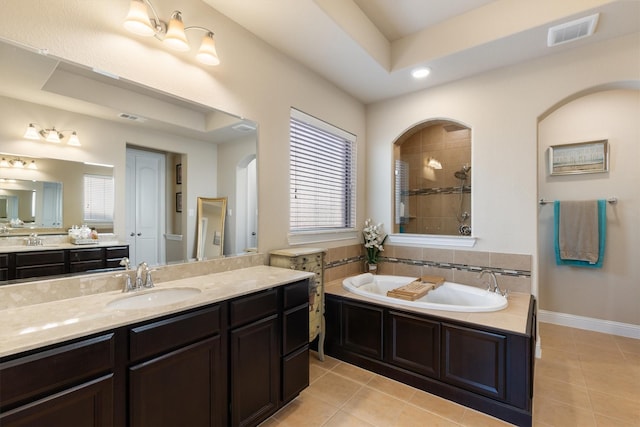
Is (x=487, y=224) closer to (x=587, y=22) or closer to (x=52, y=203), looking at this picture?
(x=587, y=22)

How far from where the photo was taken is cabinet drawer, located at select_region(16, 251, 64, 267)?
138 centimetres

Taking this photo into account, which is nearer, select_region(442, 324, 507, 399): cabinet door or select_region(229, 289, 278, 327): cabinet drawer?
select_region(229, 289, 278, 327): cabinet drawer

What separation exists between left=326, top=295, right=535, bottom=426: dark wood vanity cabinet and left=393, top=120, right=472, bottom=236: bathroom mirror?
1291 mm

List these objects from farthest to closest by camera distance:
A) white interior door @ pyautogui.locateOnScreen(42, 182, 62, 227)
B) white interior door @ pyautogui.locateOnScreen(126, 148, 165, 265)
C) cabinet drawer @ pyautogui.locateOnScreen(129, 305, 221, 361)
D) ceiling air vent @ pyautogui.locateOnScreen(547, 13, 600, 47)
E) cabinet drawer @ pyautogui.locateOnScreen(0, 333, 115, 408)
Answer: ceiling air vent @ pyautogui.locateOnScreen(547, 13, 600, 47)
white interior door @ pyautogui.locateOnScreen(126, 148, 165, 265)
white interior door @ pyautogui.locateOnScreen(42, 182, 62, 227)
cabinet drawer @ pyautogui.locateOnScreen(129, 305, 221, 361)
cabinet drawer @ pyautogui.locateOnScreen(0, 333, 115, 408)

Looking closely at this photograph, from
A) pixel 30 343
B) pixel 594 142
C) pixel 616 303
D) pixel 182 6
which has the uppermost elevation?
pixel 182 6

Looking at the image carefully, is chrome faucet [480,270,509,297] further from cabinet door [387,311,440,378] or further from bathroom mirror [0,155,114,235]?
bathroom mirror [0,155,114,235]

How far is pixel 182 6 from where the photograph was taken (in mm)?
1888

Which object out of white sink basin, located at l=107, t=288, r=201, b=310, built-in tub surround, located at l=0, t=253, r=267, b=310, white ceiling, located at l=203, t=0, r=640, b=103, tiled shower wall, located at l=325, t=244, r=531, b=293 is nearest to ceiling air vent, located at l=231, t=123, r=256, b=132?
white ceiling, located at l=203, t=0, r=640, b=103

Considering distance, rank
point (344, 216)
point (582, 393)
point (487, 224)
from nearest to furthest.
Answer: point (582, 393), point (487, 224), point (344, 216)

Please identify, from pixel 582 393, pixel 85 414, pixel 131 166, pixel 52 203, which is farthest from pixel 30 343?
pixel 582 393

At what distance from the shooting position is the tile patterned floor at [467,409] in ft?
6.27

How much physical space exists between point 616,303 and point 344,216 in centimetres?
317

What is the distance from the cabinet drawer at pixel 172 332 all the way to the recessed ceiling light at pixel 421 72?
289 cm

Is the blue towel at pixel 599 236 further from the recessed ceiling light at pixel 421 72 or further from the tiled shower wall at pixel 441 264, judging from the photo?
the recessed ceiling light at pixel 421 72
